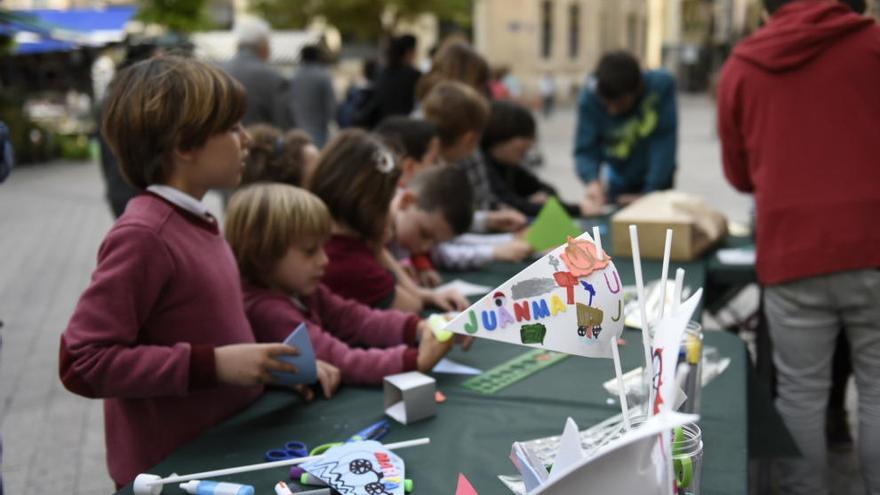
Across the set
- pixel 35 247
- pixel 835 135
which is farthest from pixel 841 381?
pixel 35 247

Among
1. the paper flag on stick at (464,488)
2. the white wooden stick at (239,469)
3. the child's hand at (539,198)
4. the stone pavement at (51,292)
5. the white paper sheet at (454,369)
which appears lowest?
the stone pavement at (51,292)

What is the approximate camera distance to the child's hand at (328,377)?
1885 mm

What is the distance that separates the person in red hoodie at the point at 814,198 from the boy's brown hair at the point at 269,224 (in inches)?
49.6

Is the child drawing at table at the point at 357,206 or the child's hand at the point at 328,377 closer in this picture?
the child's hand at the point at 328,377

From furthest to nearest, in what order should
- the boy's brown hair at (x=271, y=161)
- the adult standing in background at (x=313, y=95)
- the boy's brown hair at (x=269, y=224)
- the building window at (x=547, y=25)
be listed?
1. the building window at (x=547, y=25)
2. the adult standing in background at (x=313, y=95)
3. the boy's brown hair at (x=271, y=161)
4. the boy's brown hair at (x=269, y=224)

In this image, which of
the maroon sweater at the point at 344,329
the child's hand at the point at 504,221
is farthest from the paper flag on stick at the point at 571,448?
the child's hand at the point at 504,221

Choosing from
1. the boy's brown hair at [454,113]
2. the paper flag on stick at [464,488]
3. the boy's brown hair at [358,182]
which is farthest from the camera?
the boy's brown hair at [454,113]

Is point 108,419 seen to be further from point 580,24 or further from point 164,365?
point 580,24

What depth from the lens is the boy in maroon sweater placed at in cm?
154

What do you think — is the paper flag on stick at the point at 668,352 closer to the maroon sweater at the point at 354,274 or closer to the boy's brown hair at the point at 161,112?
the boy's brown hair at the point at 161,112

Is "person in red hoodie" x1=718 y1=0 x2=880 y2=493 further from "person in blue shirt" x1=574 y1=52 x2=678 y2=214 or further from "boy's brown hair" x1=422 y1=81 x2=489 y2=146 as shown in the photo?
"person in blue shirt" x1=574 y1=52 x2=678 y2=214

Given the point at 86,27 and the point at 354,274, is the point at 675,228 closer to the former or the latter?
the point at 354,274

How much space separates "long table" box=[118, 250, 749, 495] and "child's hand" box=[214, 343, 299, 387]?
130 millimetres

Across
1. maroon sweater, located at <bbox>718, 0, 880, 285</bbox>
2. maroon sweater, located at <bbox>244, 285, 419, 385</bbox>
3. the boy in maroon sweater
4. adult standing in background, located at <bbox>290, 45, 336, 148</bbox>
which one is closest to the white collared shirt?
the boy in maroon sweater
